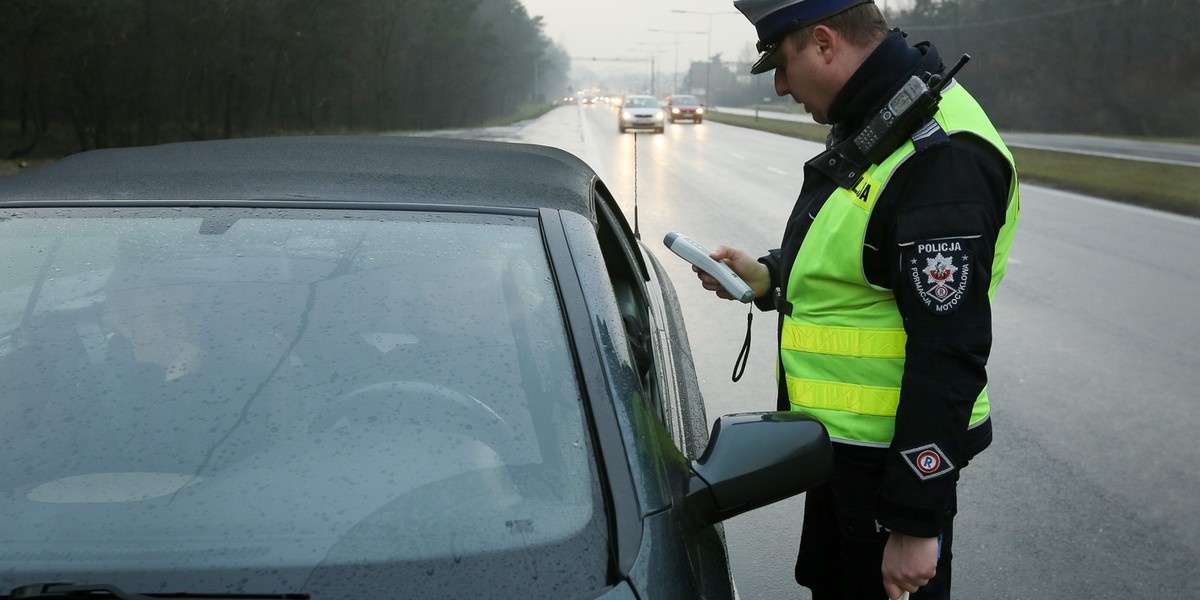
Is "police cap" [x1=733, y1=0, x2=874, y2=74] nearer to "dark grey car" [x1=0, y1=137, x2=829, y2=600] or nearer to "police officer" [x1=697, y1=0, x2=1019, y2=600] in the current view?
"police officer" [x1=697, y1=0, x2=1019, y2=600]

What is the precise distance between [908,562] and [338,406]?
3.38 feet

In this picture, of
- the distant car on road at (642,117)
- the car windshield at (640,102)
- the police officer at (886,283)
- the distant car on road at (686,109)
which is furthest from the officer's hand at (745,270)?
the distant car on road at (686,109)

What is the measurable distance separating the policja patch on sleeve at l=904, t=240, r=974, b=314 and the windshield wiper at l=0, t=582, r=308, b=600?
1077 mm

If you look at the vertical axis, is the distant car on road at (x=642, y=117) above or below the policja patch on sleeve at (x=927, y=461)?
below

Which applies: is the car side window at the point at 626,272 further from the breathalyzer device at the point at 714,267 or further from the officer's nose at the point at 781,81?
the officer's nose at the point at 781,81

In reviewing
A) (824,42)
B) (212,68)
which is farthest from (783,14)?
(212,68)

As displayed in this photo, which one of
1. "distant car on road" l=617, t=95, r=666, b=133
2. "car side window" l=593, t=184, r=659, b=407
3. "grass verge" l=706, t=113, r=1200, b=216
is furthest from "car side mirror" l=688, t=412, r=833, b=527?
"distant car on road" l=617, t=95, r=666, b=133

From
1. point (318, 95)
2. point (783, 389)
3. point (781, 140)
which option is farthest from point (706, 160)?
point (318, 95)

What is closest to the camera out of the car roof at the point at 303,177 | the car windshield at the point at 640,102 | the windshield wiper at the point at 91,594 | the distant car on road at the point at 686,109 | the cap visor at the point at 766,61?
the windshield wiper at the point at 91,594

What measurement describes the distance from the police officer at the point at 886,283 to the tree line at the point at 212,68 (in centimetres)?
2335

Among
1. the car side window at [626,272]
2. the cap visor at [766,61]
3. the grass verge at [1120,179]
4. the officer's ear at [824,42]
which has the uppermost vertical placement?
the officer's ear at [824,42]

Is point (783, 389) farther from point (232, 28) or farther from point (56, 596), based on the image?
point (232, 28)

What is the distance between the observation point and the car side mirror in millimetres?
1922

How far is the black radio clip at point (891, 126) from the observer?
2023mm
